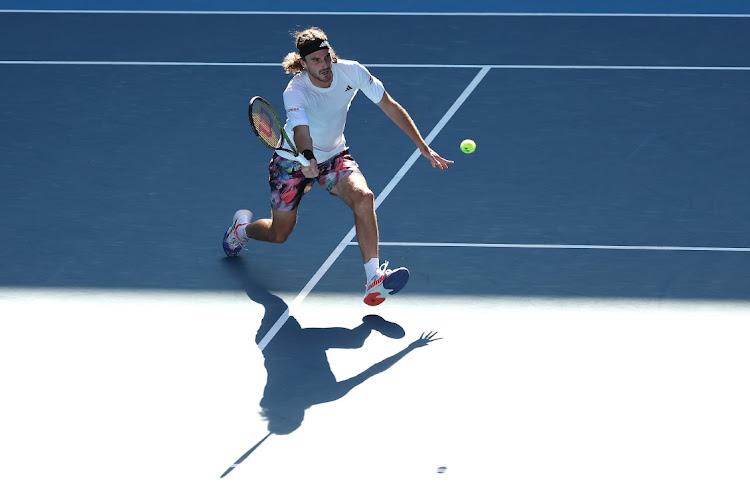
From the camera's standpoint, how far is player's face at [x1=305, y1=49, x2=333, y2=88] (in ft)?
21.9

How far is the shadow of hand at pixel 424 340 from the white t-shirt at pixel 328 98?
4.13 ft

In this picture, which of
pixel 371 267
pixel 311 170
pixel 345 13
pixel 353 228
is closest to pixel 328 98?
pixel 311 170

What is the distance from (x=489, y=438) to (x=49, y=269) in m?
3.24

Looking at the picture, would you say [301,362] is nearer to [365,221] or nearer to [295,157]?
[365,221]

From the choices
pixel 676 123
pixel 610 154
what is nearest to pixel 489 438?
pixel 610 154

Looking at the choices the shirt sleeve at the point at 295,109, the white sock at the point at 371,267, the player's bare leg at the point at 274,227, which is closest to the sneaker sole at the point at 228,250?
the player's bare leg at the point at 274,227

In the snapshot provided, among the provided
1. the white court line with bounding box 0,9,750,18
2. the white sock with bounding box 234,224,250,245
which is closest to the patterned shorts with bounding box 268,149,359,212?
the white sock with bounding box 234,224,250,245

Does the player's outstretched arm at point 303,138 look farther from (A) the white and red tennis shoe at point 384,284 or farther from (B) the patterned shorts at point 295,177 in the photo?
(A) the white and red tennis shoe at point 384,284

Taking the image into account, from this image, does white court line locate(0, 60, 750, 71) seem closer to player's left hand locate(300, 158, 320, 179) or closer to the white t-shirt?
the white t-shirt

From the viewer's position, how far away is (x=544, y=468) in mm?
5078

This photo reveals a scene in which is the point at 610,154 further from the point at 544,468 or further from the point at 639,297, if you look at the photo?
the point at 544,468

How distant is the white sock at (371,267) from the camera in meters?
6.66

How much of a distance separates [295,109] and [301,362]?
4.72 feet

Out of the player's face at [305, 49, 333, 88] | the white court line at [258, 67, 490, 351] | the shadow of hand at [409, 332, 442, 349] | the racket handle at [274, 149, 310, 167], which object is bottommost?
the white court line at [258, 67, 490, 351]
